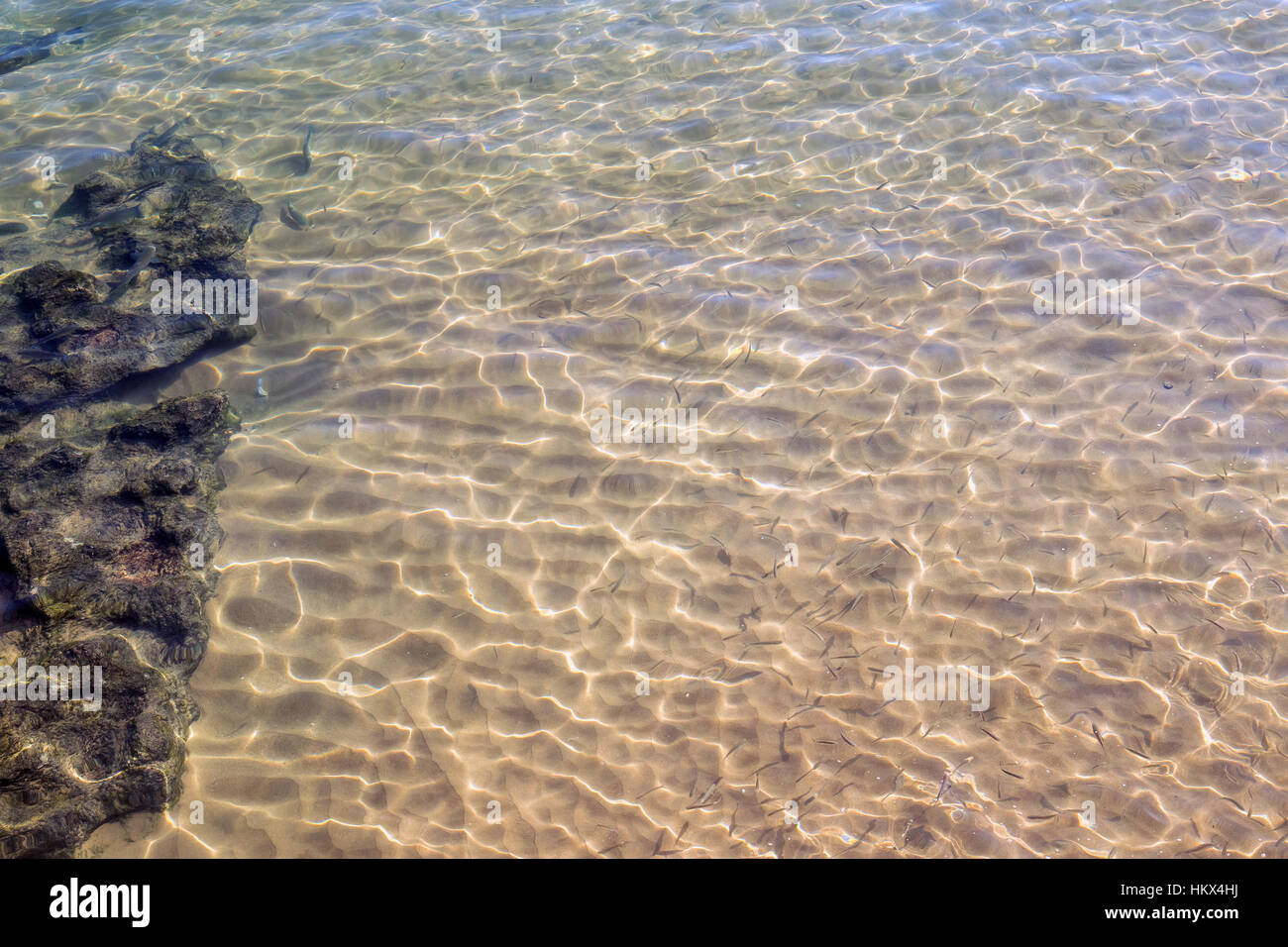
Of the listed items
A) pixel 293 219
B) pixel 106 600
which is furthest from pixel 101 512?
pixel 293 219

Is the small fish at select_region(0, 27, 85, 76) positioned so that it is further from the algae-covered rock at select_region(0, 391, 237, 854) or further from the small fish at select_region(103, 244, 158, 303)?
the algae-covered rock at select_region(0, 391, 237, 854)

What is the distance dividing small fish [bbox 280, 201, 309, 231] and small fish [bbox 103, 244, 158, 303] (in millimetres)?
1181

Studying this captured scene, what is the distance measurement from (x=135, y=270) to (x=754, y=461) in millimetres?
5578

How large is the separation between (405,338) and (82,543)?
2.69 m

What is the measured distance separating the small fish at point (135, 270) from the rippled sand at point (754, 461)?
0.79m

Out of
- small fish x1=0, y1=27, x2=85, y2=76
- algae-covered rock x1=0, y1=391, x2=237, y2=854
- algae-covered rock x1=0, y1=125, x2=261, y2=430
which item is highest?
small fish x1=0, y1=27, x2=85, y2=76

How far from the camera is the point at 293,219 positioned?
295 inches

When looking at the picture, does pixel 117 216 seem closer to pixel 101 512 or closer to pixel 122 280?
pixel 122 280

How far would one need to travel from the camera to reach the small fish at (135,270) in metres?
6.46

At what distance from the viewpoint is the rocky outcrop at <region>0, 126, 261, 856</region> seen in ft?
13.2

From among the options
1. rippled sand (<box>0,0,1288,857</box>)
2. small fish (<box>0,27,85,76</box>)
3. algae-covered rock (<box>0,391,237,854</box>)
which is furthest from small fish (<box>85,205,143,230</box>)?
small fish (<box>0,27,85,76</box>)

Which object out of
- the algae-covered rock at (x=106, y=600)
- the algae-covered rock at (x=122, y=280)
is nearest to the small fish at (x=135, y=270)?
the algae-covered rock at (x=122, y=280)

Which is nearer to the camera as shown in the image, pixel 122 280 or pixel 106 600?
pixel 106 600

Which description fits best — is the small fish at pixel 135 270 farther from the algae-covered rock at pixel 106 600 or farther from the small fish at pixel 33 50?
the small fish at pixel 33 50
